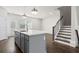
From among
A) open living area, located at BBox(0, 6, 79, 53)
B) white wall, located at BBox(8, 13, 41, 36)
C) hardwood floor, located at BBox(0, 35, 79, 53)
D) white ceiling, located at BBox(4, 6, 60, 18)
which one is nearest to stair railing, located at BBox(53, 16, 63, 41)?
open living area, located at BBox(0, 6, 79, 53)

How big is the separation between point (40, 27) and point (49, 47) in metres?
0.57

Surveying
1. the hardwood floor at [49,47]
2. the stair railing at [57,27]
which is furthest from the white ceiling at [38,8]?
the hardwood floor at [49,47]

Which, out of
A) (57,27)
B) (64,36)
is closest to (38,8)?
(57,27)

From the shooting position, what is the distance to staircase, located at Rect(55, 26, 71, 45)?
220 cm

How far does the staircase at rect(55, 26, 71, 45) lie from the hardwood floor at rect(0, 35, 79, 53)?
0.36 feet

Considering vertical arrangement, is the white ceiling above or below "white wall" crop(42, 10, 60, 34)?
above

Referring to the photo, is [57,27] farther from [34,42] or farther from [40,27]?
[34,42]

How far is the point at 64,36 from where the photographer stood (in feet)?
7.37

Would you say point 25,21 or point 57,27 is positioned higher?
point 25,21

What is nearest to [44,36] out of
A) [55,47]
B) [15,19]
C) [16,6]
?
[55,47]

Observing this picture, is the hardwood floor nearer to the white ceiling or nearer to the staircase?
the staircase

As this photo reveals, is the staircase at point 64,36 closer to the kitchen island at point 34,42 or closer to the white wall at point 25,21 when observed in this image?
the kitchen island at point 34,42

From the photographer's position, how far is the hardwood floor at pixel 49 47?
214 cm
